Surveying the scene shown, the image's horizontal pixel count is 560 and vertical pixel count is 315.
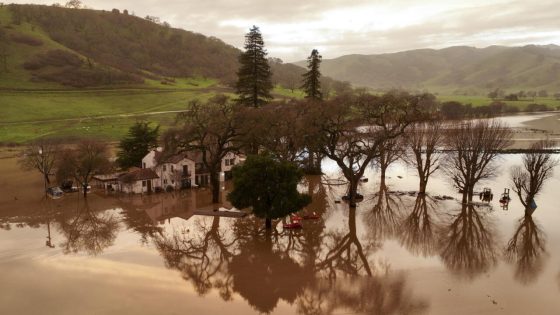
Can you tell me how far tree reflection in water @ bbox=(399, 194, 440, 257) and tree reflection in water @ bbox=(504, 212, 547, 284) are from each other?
5.04 metres

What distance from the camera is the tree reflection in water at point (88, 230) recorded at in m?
31.2

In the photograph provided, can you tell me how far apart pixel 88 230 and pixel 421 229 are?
2626cm

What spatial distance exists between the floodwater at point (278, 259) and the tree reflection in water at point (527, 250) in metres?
0.12

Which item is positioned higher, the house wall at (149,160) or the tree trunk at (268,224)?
the house wall at (149,160)

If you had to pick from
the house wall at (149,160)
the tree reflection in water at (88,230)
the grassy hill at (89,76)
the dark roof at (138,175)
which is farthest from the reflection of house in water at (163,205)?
the grassy hill at (89,76)

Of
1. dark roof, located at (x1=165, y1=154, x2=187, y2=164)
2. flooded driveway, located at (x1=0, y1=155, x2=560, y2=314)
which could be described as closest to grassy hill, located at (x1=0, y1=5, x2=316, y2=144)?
dark roof, located at (x1=165, y1=154, x2=187, y2=164)

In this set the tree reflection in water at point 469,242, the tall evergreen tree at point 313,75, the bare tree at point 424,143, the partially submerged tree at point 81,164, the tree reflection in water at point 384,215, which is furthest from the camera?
the tall evergreen tree at point 313,75

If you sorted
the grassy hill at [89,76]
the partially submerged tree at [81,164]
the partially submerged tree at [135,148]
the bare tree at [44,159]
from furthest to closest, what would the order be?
the grassy hill at [89,76] → the partially submerged tree at [135,148] → the bare tree at [44,159] → the partially submerged tree at [81,164]

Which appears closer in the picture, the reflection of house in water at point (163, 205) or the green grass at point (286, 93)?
the reflection of house in water at point (163, 205)

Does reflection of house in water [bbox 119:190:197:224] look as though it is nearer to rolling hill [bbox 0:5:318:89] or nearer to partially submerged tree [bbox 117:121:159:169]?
partially submerged tree [bbox 117:121:159:169]

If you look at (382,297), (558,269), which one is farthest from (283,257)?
(558,269)

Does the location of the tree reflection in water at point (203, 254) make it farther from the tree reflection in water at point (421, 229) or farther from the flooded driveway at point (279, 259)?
the tree reflection in water at point (421, 229)

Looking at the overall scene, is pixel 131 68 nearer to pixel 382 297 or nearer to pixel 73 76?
pixel 73 76

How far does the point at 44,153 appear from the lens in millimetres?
51125
